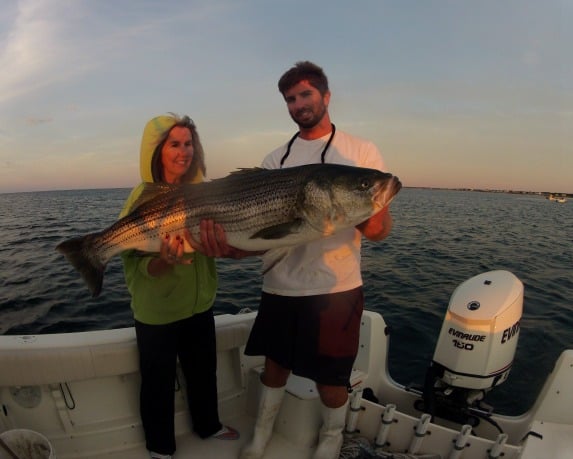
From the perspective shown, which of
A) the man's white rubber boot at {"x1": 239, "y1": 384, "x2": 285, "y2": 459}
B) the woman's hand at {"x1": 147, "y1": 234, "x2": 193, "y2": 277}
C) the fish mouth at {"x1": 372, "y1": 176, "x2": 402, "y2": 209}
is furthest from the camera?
the man's white rubber boot at {"x1": 239, "y1": 384, "x2": 285, "y2": 459}

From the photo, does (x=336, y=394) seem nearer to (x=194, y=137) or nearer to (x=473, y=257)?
(x=194, y=137)

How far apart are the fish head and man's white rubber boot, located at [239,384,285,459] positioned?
5.91 ft

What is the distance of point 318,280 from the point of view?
3287mm

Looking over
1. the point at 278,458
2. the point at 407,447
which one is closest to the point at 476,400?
the point at 407,447

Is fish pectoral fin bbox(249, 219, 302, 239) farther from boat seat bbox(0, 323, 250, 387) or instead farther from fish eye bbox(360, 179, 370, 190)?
boat seat bbox(0, 323, 250, 387)

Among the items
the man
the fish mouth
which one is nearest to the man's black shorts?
the man

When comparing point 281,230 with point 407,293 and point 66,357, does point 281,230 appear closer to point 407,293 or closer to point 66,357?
point 66,357

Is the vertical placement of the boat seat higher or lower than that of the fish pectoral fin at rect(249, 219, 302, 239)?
lower

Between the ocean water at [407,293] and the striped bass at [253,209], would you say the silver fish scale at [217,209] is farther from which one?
the ocean water at [407,293]

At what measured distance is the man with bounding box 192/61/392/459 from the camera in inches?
129

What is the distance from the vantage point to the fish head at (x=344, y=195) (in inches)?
117

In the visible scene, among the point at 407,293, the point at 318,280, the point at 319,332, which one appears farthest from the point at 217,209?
the point at 407,293

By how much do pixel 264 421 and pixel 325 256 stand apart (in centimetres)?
183

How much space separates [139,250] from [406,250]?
16.3 meters
